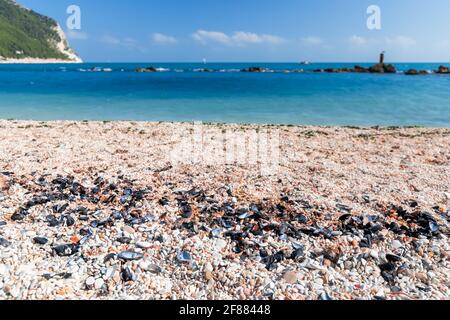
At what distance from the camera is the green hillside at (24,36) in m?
163

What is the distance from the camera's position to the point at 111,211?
5473 mm

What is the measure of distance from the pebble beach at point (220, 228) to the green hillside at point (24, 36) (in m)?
195

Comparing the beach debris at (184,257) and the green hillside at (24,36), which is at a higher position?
the green hillside at (24,36)

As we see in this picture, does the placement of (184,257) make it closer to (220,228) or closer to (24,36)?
(220,228)

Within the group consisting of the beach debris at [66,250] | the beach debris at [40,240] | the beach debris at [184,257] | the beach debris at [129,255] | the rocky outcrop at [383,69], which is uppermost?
the rocky outcrop at [383,69]

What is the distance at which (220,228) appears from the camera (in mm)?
5008

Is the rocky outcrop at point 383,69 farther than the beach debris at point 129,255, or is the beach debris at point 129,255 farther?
the rocky outcrop at point 383,69

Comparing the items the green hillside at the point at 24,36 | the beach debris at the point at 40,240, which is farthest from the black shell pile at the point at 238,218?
the green hillside at the point at 24,36

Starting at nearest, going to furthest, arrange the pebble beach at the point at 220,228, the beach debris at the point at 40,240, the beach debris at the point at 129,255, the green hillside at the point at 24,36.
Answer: the pebble beach at the point at 220,228
the beach debris at the point at 129,255
the beach debris at the point at 40,240
the green hillside at the point at 24,36

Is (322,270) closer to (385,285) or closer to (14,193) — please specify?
(385,285)

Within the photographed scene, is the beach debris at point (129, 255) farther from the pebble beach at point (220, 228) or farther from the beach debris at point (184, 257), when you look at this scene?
the beach debris at point (184, 257)

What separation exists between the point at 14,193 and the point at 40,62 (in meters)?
203
